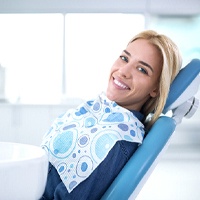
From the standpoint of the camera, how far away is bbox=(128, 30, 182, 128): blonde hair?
1247 millimetres

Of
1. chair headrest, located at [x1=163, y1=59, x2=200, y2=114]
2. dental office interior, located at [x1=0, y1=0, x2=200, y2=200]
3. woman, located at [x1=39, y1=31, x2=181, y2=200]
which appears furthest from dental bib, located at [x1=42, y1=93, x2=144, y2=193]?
dental office interior, located at [x1=0, y1=0, x2=200, y2=200]

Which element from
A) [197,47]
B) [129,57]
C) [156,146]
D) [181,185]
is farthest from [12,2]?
[156,146]

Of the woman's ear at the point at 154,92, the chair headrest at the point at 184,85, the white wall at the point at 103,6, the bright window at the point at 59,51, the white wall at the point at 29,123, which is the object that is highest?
the chair headrest at the point at 184,85

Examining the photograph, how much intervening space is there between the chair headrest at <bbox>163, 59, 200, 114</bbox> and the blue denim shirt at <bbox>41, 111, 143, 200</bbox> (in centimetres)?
20

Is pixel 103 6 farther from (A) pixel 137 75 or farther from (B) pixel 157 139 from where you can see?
(B) pixel 157 139

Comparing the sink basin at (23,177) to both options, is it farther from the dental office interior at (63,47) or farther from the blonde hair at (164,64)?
the dental office interior at (63,47)

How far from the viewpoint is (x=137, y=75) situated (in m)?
1.31

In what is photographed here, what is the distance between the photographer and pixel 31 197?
0.82 meters

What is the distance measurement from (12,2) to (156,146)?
3.26 meters

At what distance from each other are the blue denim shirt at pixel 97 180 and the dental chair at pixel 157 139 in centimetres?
2

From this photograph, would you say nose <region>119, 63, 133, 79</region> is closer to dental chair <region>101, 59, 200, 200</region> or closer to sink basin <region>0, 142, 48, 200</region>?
dental chair <region>101, 59, 200, 200</region>

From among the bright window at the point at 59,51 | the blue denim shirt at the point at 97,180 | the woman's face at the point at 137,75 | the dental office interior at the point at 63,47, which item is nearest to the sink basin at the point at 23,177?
the blue denim shirt at the point at 97,180

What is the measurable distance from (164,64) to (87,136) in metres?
0.31

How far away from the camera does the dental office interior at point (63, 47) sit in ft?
13.3
